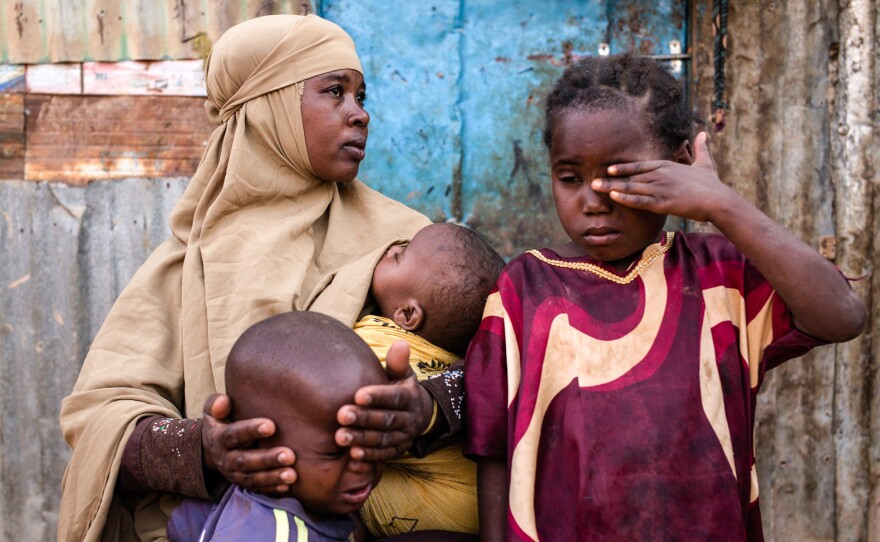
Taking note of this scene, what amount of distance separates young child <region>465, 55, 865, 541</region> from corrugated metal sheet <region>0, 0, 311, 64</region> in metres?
2.36

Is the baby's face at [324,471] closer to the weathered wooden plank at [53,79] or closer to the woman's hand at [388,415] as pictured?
the woman's hand at [388,415]

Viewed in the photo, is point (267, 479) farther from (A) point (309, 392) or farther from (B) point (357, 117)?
(B) point (357, 117)

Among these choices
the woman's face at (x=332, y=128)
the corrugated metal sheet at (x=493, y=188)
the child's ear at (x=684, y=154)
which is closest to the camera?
the child's ear at (x=684, y=154)

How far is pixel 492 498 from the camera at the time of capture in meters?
2.06

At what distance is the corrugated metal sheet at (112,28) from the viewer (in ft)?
12.9

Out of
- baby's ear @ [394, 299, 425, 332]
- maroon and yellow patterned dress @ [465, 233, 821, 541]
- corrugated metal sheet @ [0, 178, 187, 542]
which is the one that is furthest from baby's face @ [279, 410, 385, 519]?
corrugated metal sheet @ [0, 178, 187, 542]

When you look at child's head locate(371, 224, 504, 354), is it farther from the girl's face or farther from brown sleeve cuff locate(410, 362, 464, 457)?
the girl's face

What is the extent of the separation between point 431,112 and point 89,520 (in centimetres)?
235

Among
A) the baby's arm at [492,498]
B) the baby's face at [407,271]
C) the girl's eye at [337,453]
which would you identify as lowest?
the baby's arm at [492,498]

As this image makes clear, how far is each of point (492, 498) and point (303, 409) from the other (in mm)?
576

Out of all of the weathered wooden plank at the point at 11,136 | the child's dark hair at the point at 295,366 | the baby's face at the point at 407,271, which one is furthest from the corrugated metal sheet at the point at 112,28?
the child's dark hair at the point at 295,366

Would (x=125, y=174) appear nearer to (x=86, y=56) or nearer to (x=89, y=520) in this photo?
(x=86, y=56)

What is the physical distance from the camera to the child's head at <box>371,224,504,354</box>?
2.29 metres

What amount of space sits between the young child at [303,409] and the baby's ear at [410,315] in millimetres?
441
